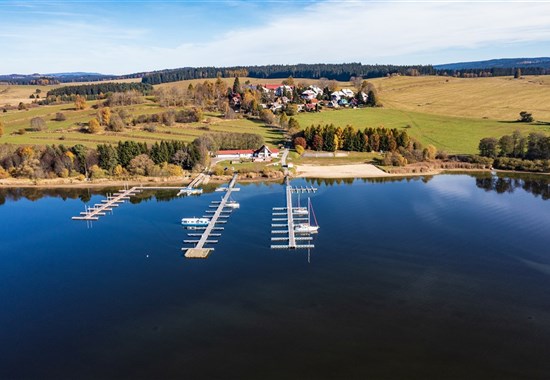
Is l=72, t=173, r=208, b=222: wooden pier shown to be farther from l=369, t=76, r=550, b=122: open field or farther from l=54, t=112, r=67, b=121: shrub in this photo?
l=369, t=76, r=550, b=122: open field

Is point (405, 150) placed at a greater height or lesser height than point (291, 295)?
greater

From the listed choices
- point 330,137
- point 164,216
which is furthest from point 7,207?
point 330,137

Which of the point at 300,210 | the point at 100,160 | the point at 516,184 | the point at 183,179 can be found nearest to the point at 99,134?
the point at 100,160

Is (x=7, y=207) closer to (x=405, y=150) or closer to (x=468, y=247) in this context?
(x=468, y=247)

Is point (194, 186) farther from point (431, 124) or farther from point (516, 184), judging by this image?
point (431, 124)

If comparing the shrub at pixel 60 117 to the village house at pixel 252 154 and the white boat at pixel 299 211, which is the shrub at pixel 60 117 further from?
the white boat at pixel 299 211

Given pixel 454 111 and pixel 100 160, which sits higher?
pixel 454 111

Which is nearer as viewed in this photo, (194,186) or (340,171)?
(194,186)
